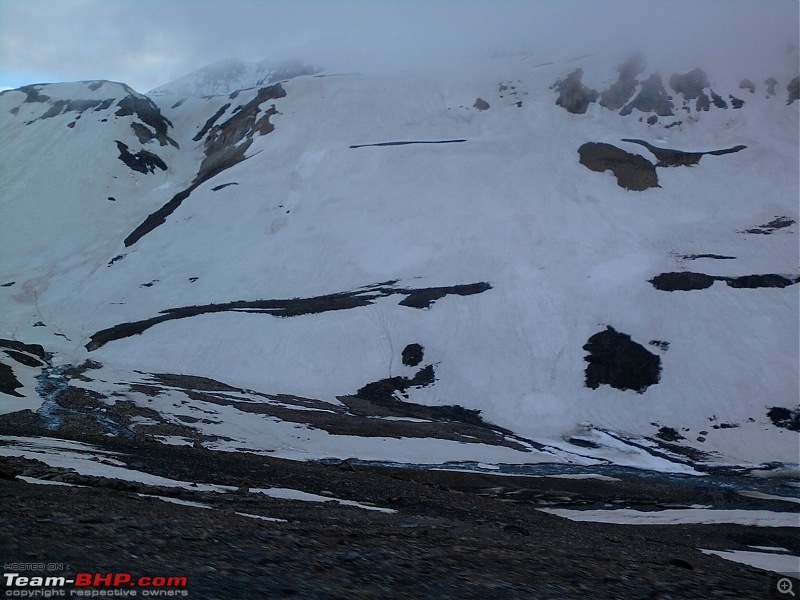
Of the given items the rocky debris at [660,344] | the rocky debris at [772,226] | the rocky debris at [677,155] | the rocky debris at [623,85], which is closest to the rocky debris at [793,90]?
the rocky debris at [677,155]

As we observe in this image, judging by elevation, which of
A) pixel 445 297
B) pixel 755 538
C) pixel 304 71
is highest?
pixel 304 71

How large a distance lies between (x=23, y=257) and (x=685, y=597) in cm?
8331

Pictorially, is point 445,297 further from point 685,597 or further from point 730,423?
point 685,597

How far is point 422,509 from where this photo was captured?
56.9ft

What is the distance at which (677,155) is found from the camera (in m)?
77.4

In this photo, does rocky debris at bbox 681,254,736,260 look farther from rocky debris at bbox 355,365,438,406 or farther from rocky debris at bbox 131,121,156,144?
Answer: rocky debris at bbox 131,121,156,144

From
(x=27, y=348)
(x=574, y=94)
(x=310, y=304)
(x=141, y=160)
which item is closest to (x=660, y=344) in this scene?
(x=310, y=304)

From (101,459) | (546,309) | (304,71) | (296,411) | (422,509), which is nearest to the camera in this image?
(422,509)

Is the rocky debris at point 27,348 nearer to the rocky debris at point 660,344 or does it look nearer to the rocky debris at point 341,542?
the rocky debris at point 341,542

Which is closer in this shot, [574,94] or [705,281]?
[705,281]

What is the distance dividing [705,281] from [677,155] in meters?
28.7

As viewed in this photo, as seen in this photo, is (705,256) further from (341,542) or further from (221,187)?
(341,542)

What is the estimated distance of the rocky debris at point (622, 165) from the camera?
73000 millimetres

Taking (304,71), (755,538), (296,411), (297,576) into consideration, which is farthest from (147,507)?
(304,71)
